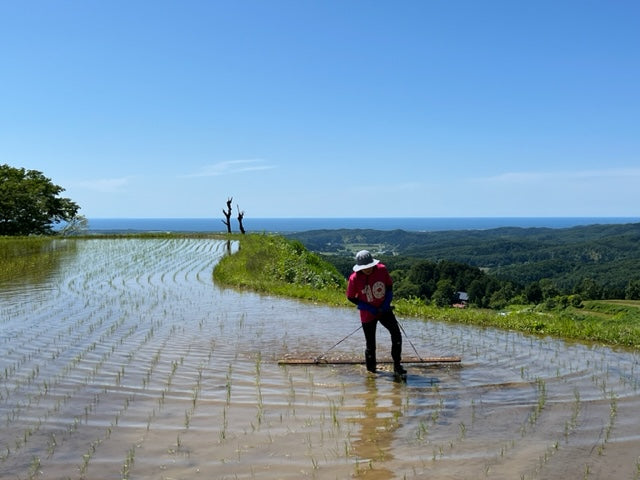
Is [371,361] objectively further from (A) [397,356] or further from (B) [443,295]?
(B) [443,295]

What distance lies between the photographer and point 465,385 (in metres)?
6.32

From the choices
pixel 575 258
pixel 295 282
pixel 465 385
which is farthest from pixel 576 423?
pixel 575 258

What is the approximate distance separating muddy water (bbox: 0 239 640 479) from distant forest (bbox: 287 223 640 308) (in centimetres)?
608

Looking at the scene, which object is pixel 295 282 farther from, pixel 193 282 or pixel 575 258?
pixel 575 258

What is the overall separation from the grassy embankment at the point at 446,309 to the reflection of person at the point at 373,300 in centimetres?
395

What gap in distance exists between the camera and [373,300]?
6.87 meters

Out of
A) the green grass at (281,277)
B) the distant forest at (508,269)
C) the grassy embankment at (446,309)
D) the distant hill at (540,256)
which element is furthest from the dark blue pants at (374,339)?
the distant hill at (540,256)

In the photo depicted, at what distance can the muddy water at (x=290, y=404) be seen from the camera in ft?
13.5

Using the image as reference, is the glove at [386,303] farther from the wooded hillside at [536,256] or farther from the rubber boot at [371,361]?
the wooded hillside at [536,256]

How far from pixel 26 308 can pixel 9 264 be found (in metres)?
9.82

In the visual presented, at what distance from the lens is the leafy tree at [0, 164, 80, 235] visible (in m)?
41.1

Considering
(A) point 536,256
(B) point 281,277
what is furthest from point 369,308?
(A) point 536,256

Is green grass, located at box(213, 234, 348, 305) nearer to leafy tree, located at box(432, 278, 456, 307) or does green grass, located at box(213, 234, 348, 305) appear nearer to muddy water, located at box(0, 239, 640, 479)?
leafy tree, located at box(432, 278, 456, 307)

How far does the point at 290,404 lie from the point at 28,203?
140 feet
